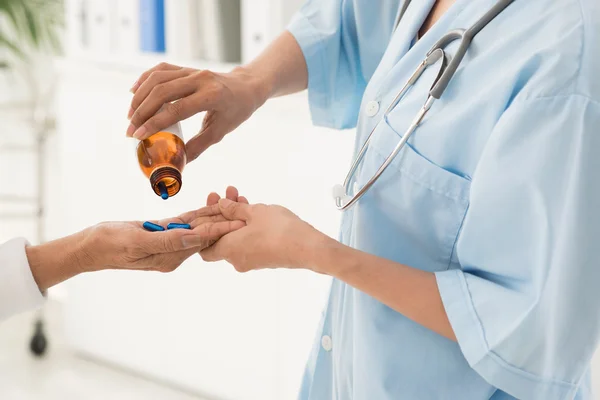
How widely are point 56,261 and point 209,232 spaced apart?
0.29 m

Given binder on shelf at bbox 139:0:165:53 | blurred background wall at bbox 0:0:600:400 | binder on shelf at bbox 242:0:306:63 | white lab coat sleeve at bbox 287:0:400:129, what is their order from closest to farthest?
white lab coat sleeve at bbox 287:0:400:129 < binder on shelf at bbox 242:0:306:63 < blurred background wall at bbox 0:0:600:400 < binder on shelf at bbox 139:0:165:53

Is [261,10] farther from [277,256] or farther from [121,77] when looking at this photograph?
[277,256]

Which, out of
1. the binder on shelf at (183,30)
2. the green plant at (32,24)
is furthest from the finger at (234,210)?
the green plant at (32,24)

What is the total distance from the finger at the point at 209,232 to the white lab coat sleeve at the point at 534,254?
12.5 inches

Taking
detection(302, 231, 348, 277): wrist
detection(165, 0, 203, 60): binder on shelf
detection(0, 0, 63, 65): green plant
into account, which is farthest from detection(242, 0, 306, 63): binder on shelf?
detection(0, 0, 63, 65): green plant

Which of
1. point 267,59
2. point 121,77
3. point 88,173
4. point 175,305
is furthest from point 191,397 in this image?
point 267,59

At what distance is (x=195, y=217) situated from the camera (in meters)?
1.16

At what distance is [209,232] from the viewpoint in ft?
3.46

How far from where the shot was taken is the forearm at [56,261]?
1166 mm

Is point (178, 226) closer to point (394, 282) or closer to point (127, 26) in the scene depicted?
point (394, 282)

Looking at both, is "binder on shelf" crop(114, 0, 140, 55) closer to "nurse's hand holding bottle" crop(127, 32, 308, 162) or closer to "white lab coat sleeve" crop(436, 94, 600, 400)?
"nurse's hand holding bottle" crop(127, 32, 308, 162)

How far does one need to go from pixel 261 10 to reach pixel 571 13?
3.86 ft

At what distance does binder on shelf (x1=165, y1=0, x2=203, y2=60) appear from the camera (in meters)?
2.06

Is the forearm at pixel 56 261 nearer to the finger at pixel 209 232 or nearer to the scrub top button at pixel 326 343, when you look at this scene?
the finger at pixel 209 232
